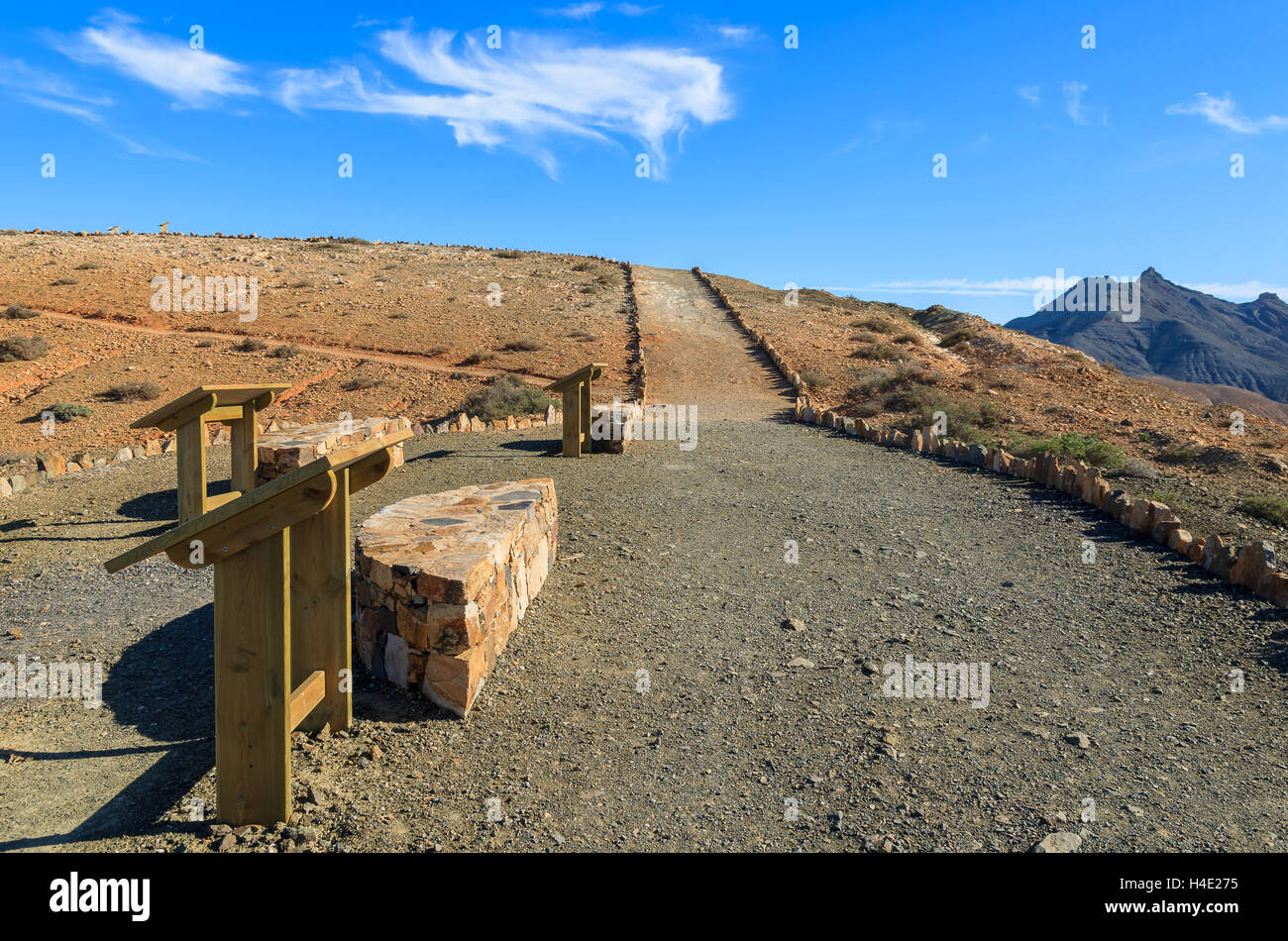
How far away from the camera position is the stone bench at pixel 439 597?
3.97 m

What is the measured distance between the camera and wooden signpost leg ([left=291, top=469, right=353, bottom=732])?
341 cm

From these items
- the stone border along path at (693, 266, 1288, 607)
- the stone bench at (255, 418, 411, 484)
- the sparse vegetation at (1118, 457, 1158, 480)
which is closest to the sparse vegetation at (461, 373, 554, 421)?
the stone border along path at (693, 266, 1288, 607)

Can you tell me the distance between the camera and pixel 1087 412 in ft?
49.8

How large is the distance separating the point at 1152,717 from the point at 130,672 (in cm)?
555

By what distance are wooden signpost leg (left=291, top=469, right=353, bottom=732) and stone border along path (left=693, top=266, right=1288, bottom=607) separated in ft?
19.5

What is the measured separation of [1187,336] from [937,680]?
10319 cm

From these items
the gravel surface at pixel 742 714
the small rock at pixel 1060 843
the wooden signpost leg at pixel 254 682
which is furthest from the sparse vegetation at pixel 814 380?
the wooden signpost leg at pixel 254 682

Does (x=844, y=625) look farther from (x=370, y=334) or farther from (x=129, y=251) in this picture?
(x=129, y=251)

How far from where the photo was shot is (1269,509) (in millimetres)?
7750

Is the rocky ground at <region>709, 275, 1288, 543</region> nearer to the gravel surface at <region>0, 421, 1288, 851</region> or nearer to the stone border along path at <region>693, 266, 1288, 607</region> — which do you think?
the stone border along path at <region>693, 266, 1288, 607</region>

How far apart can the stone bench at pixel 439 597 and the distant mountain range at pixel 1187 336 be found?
79.5 metres

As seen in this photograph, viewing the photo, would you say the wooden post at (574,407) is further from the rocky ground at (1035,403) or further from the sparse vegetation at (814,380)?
the sparse vegetation at (814,380)

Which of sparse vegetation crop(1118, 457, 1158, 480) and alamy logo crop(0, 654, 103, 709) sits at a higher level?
sparse vegetation crop(1118, 457, 1158, 480)
